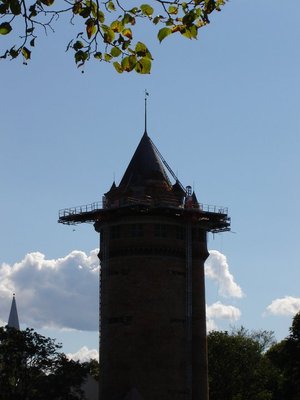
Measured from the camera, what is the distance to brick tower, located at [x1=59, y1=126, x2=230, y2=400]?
78812mm

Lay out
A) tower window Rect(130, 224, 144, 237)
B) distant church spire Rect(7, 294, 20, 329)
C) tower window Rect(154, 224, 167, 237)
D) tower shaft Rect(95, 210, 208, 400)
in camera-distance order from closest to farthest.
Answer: tower shaft Rect(95, 210, 208, 400) < tower window Rect(130, 224, 144, 237) < tower window Rect(154, 224, 167, 237) < distant church spire Rect(7, 294, 20, 329)

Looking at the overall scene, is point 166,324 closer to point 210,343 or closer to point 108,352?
point 108,352

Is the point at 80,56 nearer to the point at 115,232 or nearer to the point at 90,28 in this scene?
the point at 90,28

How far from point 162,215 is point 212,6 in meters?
66.3

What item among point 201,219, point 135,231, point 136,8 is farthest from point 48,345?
point 136,8

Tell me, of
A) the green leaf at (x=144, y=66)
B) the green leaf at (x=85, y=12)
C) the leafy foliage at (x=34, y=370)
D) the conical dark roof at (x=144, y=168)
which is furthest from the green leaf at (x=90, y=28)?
the conical dark roof at (x=144, y=168)

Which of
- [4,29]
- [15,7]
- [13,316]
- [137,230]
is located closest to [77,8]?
[15,7]

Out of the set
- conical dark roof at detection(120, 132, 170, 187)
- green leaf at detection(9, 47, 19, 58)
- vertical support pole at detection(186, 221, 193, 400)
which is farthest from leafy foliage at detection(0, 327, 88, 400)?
green leaf at detection(9, 47, 19, 58)

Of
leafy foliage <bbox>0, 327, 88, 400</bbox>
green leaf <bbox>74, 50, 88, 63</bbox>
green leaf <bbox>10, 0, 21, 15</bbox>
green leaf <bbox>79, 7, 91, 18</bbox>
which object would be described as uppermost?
leafy foliage <bbox>0, 327, 88, 400</bbox>

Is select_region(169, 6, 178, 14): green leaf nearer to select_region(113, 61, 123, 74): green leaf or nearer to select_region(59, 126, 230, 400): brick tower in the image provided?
select_region(113, 61, 123, 74): green leaf

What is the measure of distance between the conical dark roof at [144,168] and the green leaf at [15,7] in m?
69.4

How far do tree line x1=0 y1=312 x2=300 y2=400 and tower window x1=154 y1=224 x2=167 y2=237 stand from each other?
42.3ft

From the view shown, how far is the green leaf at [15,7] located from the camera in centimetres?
1520

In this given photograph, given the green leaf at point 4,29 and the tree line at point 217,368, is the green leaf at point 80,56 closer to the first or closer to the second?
the green leaf at point 4,29
